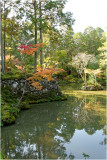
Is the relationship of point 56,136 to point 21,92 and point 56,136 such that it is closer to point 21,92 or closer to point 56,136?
point 56,136

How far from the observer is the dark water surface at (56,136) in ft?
9.52

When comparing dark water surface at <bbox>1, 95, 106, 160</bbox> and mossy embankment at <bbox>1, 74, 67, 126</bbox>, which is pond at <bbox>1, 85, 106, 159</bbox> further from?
mossy embankment at <bbox>1, 74, 67, 126</bbox>

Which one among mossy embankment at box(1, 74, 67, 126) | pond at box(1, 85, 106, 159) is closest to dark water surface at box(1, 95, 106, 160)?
pond at box(1, 85, 106, 159)

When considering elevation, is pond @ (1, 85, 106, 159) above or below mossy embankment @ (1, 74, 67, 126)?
below

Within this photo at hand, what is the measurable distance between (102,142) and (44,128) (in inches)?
63.4

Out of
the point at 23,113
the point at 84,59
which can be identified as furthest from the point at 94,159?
the point at 84,59

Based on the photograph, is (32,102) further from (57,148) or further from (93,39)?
(93,39)

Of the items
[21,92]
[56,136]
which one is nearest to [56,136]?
[56,136]

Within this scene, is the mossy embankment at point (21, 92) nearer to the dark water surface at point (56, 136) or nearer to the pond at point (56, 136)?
the dark water surface at point (56, 136)

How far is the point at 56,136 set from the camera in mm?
3650

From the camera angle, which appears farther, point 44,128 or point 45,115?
point 45,115

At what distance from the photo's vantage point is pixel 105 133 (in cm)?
380

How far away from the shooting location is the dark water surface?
2.90 meters

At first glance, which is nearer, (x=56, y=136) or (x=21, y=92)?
(x=56, y=136)
